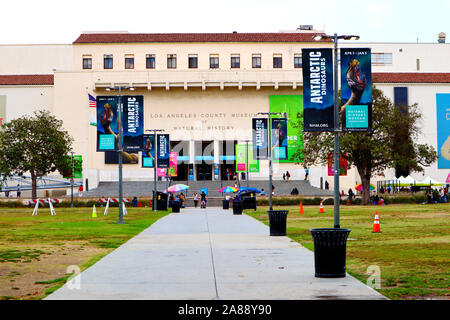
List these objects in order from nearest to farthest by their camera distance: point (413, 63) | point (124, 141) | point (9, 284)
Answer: point (9, 284), point (124, 141), point (413, 63)

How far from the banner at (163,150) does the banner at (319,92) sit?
39.7 meters

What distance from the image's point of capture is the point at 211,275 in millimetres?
13008

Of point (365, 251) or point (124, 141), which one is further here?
point (124, 141)

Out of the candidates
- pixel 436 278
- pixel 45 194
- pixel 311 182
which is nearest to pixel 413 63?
pixel 311 182

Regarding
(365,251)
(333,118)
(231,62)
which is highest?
(231,62)

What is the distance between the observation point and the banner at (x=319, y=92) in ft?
62.4

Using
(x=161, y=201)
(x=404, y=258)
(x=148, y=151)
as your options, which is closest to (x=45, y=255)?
(x=404, y=258)

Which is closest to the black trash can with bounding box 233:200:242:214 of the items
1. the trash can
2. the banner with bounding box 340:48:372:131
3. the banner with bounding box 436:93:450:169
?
the trash can

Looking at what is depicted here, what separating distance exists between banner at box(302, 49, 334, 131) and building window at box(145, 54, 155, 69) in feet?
276

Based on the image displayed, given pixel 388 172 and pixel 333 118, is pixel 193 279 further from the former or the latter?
pixel 388 172

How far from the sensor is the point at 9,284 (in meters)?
12.3

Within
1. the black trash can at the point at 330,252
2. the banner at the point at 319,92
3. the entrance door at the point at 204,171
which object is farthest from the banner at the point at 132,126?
the entrance door at the point at 204,171

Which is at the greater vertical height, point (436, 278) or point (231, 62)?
point (231, 62)
